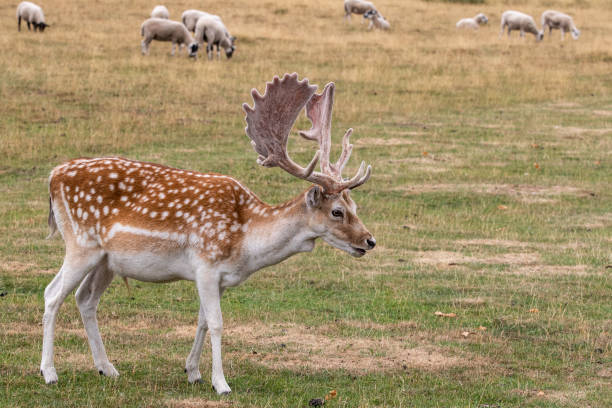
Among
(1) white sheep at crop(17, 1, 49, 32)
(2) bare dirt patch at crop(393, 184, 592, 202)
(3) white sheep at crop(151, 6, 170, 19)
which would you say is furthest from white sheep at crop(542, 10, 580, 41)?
(2) bare dirt patch at crop(393, 184, 592, 202)

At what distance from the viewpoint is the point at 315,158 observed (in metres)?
6.50

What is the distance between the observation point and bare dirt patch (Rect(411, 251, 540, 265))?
11.3 meters

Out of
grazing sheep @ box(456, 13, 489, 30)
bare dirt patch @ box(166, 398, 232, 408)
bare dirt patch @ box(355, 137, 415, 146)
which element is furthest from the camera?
grazing sheep @ box(456, 13, 489, 30)

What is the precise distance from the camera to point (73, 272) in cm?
682

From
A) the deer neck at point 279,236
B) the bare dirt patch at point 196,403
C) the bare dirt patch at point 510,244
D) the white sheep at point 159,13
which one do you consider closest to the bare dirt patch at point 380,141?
the bare dirt patch at point 510,244

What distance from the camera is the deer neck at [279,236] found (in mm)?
6723

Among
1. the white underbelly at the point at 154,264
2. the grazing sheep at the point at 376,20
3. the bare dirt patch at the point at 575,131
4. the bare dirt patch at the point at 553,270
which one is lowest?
the bare dirt patch at the point at 553,270

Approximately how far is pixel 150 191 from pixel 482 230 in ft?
22.9

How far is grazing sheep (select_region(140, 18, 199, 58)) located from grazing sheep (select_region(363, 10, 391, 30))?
34.6 ft

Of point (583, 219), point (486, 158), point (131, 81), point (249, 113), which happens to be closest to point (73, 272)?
point (249, 113)

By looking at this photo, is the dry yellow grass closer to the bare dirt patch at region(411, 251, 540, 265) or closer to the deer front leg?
the bare dirt patch at region(411, 251, 540, 265)

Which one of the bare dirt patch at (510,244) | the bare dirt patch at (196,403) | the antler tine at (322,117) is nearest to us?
the bare dirt patch at (196,403)

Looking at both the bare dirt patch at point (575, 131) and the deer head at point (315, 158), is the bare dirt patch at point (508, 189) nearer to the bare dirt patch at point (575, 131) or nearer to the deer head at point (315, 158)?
the bare dirt patch at point (575, 131)

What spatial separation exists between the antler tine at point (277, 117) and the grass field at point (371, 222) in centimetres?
163
